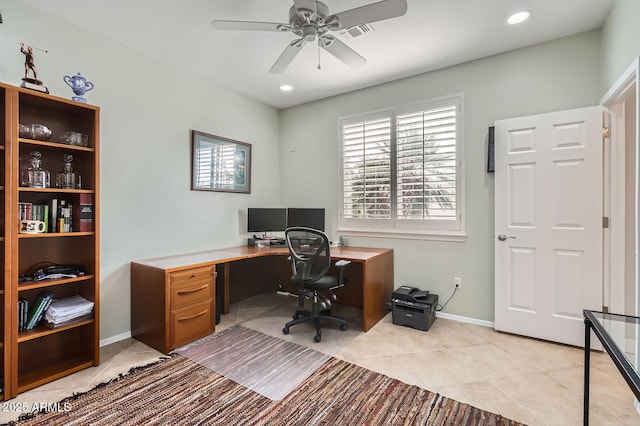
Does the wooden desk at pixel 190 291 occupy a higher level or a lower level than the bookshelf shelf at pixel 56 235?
lower

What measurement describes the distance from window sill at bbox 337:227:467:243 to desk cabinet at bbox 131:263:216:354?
179 cm

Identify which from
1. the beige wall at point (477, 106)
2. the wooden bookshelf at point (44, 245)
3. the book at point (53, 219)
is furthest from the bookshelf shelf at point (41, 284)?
the beige wall at point (477, 106)

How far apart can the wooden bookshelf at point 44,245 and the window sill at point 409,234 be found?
2638 millimetres

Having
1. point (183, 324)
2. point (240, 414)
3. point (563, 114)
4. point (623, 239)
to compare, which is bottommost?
point (240, 414)

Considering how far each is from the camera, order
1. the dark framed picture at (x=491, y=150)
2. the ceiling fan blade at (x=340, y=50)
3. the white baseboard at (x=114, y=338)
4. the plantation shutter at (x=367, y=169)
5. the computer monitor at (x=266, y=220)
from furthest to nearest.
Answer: the computer monitor at (x=266, y=220), the plantation shutter at (x=367, y=169), the dark framed picture at (x=491, y=150), the white baseboard at (x=114, y=338), the ceiling fan blade at (x=340, y=50)

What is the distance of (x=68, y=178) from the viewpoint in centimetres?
226

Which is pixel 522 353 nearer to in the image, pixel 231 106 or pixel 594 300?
pixel 594 300

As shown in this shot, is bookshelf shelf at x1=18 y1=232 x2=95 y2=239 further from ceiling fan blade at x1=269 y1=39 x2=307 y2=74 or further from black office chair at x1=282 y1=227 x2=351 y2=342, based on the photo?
ceiling fan blade at x1=269 y1=39 x2=307 y2=74

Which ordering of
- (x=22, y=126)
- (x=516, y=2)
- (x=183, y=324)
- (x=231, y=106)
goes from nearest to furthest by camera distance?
(x=22, y=126), (x=516, y=2), (x=183, y=324), (x=231, y=106)

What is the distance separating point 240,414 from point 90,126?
2322 millimetres

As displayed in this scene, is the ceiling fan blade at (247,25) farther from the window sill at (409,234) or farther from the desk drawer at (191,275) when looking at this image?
the window sill at (409,234)

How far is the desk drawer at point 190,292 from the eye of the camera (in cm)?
250

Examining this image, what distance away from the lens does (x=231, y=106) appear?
151 inches

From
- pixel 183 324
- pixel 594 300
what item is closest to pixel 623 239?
pixel 594 300
